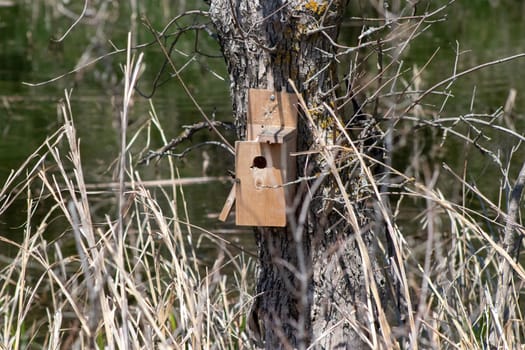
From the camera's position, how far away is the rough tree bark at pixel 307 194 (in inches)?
116

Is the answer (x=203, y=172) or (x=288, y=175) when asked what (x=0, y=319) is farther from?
(x=203, y=172)

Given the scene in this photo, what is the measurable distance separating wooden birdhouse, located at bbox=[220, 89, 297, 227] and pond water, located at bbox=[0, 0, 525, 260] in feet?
6.27

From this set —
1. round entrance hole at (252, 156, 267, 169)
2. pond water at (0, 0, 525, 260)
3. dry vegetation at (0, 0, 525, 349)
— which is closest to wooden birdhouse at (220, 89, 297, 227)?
round entrance hole at (252, 156, 267, 169)

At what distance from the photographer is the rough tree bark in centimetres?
295

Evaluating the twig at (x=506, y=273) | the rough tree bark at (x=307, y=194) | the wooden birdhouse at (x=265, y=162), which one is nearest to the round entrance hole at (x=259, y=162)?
the wooden birdhouse at (x=265, y=162)

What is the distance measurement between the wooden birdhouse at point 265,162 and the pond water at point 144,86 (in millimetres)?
1910

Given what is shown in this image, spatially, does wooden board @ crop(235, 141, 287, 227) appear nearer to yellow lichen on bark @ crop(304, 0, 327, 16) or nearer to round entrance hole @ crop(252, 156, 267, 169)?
round entrance hole @ crop(252, 156, 267, 169)

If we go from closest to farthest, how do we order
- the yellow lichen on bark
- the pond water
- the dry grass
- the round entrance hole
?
1. the dry grass
2. the yellow lichen on bark
3. the round entrance hole
4. the pond water

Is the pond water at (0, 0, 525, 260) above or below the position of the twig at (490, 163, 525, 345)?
above

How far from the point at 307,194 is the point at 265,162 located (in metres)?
0.16

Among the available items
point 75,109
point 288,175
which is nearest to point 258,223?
point 288,175

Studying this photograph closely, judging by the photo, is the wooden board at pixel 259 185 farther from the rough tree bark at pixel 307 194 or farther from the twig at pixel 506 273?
the twig at pixel 506 273

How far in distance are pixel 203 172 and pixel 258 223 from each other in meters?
3.69

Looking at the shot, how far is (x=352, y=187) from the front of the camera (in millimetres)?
3109
